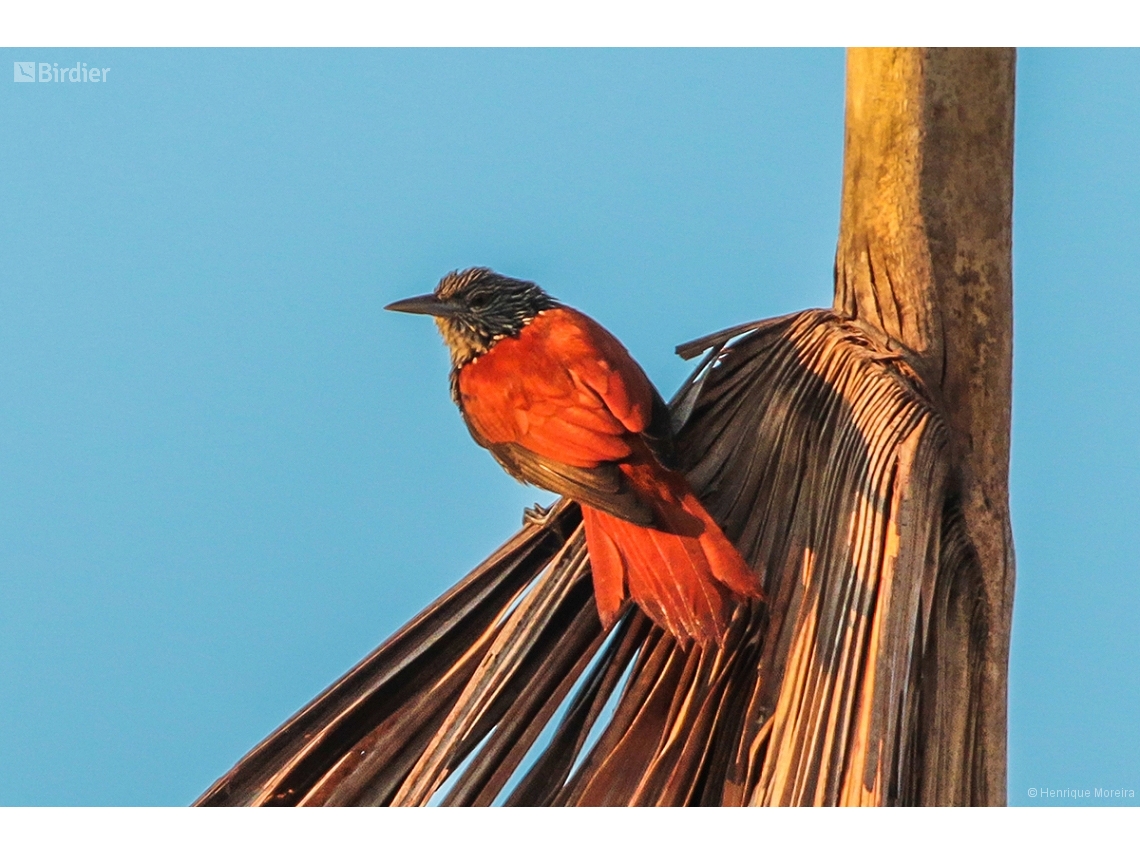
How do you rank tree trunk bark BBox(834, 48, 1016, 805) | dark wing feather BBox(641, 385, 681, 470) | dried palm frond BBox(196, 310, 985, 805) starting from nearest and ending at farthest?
dried palm frond BBox(196, 310, 985, 805) < tree trunk bark BBox(834, 48, 1016, 805) < dark wing feather BBox(641, 385, 681, 470)

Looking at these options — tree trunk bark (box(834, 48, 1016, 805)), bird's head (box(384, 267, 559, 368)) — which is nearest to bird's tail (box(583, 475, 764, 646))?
tree trunk bark (box(834, 48, 1016, 805))

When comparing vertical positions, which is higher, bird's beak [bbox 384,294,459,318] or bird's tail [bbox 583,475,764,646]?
bird's beak [bbox 384,294,459,318]

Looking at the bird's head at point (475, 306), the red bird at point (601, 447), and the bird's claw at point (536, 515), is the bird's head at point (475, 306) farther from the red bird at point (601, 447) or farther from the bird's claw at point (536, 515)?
the bird's claw at point (536, 515)

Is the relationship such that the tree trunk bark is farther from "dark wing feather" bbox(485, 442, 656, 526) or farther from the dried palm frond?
→ "dark wing feather" bbox(485, 442, 656, 526)

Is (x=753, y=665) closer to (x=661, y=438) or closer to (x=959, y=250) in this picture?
(x=661, y=438)

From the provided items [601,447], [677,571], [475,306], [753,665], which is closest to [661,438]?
[601,447]

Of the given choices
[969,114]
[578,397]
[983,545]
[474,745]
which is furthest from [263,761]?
[969,114]
